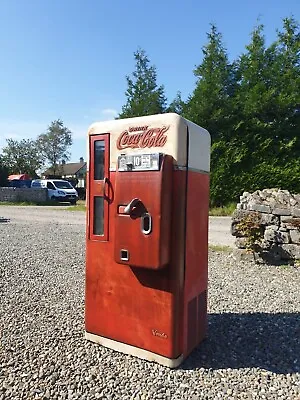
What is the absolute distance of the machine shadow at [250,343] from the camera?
2.95m

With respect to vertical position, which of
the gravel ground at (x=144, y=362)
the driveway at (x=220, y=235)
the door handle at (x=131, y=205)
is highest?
the door handle at (x=131, y=205)

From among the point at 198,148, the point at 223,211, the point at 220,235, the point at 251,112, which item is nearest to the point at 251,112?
the point at 251,112

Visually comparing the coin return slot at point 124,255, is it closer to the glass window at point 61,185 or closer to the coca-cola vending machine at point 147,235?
the coca-cola vending machine at point 147,235

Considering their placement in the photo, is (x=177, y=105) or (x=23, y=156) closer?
(x=177, y=105)

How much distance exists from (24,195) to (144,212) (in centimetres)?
2501

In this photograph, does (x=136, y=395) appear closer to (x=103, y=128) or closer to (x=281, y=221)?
(x=103, y=128)

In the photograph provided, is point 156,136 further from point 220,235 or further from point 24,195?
point 24,195

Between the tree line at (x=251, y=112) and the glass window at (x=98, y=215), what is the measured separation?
14010mm

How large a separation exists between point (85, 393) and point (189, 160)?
1832 mm

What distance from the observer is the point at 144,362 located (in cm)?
290

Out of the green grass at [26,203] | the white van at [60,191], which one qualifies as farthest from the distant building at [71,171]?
the green grass at [26,203]

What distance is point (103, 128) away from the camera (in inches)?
122

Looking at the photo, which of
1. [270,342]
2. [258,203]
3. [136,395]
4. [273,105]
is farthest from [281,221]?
[273,105]

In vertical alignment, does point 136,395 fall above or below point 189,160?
below
